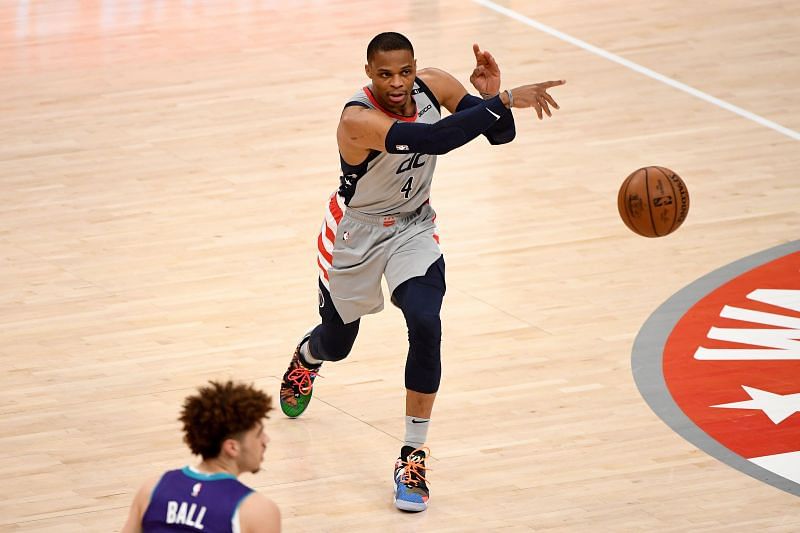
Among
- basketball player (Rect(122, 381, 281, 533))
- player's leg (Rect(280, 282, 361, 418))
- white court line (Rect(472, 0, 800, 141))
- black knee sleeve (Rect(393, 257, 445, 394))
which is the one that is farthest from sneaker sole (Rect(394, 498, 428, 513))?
white court line (Rect(472, 0, 800, 141))

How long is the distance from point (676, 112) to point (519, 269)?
3.46 meters

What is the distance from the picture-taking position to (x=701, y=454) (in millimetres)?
8273

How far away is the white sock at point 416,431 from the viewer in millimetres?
7918

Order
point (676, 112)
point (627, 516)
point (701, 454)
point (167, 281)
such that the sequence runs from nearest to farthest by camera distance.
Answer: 1. point (627, 516)
2. point (701, 454)
3. point (167, 281)
4. point (676, 112)

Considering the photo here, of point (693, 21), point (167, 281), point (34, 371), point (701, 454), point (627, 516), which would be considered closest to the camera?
point (627, 516)

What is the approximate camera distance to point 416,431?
26.0ft

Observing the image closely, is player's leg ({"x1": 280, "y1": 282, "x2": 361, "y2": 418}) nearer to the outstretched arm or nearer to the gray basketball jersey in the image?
the gray basketball jersey

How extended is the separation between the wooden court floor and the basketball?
3.12 ft

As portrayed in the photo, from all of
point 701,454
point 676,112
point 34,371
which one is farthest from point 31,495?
point 676,112

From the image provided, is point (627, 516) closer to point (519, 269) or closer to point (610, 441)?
point (610, 441)

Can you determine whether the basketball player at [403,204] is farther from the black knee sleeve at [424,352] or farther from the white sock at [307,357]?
the white sock at [307,357]

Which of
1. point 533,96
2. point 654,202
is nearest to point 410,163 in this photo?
point 533,96

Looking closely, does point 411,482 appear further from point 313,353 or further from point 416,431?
point 313,353

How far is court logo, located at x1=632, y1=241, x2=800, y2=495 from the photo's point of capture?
8.36 metres
